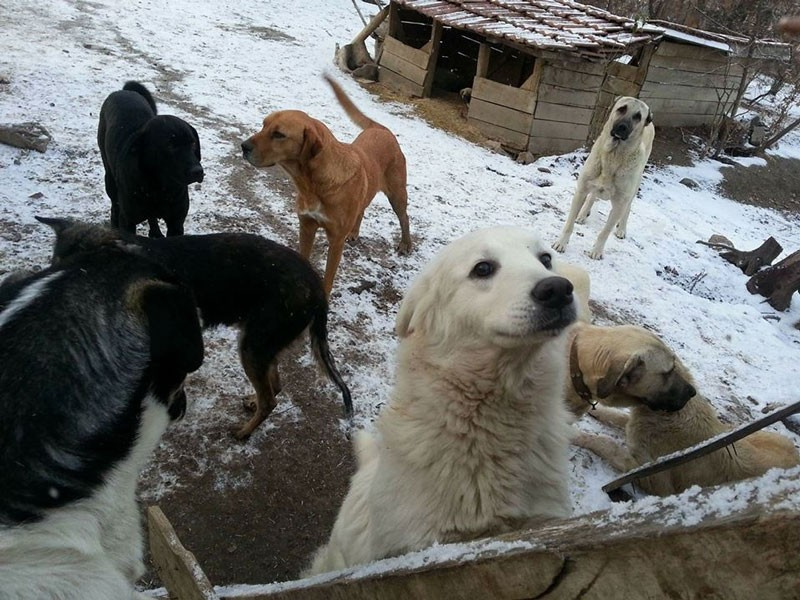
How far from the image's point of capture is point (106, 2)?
462 inches

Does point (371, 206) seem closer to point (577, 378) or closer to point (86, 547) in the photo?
point (577, 378)

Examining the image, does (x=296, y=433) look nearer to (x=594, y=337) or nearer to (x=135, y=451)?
(x=135, y=451)

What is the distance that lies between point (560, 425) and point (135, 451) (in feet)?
4.99

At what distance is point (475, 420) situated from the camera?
1.80m

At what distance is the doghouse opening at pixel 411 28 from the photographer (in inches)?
453

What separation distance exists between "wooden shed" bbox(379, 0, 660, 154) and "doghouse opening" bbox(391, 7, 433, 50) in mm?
23

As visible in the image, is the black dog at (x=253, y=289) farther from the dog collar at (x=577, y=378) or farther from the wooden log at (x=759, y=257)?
the wooden log at (x=759, y=257)

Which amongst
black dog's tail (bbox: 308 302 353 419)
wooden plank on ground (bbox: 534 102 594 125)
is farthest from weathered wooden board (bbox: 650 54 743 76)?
black dog's tail (bbox: 308 302 353 419)

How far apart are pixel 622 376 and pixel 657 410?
41 centimetres

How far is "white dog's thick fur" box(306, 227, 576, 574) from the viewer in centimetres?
169

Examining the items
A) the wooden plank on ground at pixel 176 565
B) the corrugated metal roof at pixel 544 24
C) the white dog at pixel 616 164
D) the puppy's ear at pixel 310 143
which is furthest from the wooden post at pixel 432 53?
the wooden plank on ground at pixel 176 565

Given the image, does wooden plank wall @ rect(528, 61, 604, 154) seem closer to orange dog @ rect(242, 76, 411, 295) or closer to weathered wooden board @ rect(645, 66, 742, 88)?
weathered wooden board @ rect(645, 66, 742, 88)

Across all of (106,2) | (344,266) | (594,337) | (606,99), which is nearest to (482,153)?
(606,99)

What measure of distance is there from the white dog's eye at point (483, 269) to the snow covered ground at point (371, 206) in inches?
81.0
